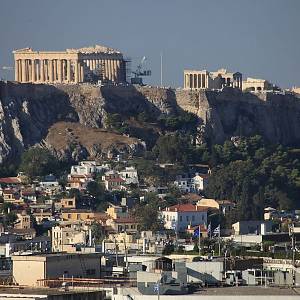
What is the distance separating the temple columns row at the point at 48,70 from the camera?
120 meters

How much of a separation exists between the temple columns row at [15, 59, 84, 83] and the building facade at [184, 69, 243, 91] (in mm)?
7354

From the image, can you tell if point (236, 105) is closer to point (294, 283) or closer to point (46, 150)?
point (46, 150)

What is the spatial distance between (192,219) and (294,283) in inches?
2337

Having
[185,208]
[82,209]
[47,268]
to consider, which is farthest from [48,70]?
[47,268]

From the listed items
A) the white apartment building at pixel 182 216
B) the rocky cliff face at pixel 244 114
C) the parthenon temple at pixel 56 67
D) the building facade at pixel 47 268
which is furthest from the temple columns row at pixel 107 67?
the building facade at pixel 47 268

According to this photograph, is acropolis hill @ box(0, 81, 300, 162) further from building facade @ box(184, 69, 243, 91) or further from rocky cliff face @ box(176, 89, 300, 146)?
building facade @ box(184, 69, 243, 91)

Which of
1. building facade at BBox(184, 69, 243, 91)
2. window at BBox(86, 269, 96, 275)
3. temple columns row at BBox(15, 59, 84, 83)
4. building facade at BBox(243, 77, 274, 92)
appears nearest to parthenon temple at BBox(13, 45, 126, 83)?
temple columns row at BBox(15, 59, 84, 83)

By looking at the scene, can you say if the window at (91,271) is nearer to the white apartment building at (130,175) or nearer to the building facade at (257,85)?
the white apartment building at (130,175)

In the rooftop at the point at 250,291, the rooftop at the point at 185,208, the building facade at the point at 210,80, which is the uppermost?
the building facade at the point at 210,80

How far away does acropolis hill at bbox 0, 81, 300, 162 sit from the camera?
356 ft

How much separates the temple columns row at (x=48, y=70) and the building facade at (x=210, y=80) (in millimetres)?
7354

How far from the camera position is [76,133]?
10944 centimetres

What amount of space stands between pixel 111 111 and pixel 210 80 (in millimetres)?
15246

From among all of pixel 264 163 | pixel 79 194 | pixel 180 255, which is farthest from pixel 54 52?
pixel 180 255
